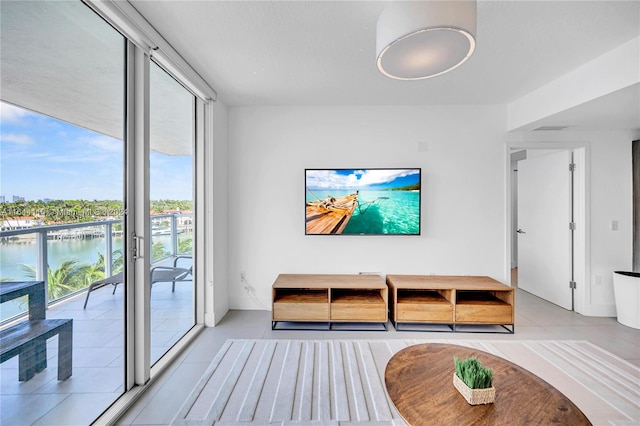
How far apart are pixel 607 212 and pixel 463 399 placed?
3582mm

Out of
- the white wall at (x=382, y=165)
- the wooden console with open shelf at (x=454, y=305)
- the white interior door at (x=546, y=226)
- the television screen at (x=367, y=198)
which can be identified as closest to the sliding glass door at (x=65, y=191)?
the white wall at (x=382, y=165)

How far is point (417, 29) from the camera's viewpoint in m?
1.30

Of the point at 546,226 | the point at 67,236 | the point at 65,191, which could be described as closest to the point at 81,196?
the point at 65,191

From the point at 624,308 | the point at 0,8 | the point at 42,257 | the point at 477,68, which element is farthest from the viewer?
the point at 624,308

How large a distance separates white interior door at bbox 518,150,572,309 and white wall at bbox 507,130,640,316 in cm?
20

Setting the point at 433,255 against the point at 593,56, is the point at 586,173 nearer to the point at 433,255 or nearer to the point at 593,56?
the point at 593,56

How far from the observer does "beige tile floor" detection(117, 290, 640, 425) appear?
179 centimetres

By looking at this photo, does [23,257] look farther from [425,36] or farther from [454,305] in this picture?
[454,305]

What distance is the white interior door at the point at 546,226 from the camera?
3.44 metres

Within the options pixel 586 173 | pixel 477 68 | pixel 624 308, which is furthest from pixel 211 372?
pixel 586 173

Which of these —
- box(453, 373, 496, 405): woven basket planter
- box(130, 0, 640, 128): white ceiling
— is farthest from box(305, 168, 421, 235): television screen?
box(453, 373, 496, 405): woven basket planter

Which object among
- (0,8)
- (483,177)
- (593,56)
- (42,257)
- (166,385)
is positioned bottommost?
(166,385)

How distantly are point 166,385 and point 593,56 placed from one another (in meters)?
4.27

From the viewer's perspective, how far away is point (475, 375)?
123cm
